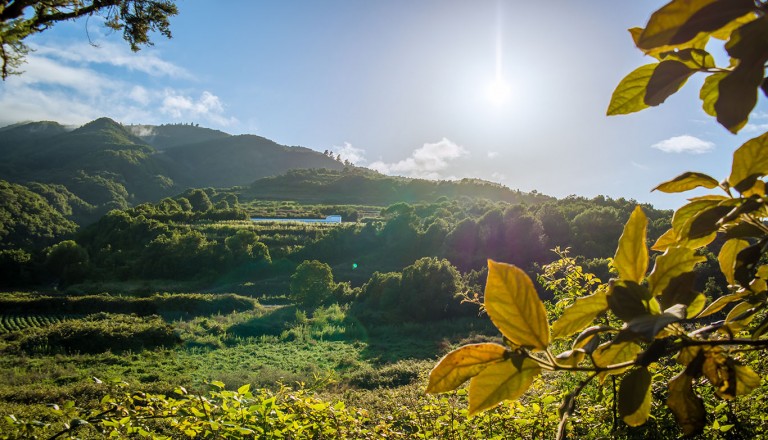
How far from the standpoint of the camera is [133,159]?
80.0m

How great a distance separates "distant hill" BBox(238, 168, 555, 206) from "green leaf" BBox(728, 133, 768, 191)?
6539 cm

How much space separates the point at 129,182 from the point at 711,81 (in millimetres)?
87556

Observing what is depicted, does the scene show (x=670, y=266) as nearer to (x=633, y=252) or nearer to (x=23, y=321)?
(x=633, y=252)

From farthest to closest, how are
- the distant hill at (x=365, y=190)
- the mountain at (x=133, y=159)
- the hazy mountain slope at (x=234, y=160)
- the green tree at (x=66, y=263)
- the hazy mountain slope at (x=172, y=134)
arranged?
the hazy mountain slope at (x=172, y=134) → the hazy mountain slope at (x=234, y=160) → the mountain at (x=133, y=159) → the distant hill at (x=365, y=190) → the green tree at (x=66, y=263)

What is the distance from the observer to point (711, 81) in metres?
0.43

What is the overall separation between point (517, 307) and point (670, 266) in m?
0.17

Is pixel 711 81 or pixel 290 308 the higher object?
pixel 711 81

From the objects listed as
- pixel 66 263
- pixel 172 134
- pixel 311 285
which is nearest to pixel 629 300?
pixel 311 285

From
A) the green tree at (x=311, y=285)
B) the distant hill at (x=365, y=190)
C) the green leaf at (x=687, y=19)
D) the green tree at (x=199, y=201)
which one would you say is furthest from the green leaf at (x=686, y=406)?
the distant hill at (x=365, y=190)

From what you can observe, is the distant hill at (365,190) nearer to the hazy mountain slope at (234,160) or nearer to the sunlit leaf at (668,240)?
the hazy mountain slope at (234,160)

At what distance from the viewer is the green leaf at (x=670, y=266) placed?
387 millimetres

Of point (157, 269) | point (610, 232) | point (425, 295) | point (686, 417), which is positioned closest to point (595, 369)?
point (686, 417)

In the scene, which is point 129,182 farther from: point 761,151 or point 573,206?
point 761,151

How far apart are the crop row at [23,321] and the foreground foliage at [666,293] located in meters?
28.1
